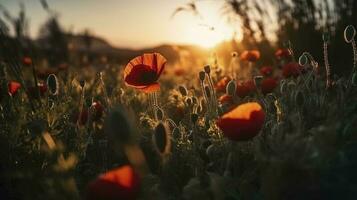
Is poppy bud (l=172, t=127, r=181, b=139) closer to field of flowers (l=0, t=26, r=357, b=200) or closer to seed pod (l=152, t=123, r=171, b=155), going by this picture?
field of flowers (l=0, t=26, r=357, b=200)

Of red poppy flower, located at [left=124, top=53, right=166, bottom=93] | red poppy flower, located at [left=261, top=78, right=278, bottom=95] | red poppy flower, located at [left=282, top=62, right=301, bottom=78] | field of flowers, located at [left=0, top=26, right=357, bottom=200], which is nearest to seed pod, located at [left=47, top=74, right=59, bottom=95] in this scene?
field of flowers, located at [left=0, top=26, right=357, bottom=200]

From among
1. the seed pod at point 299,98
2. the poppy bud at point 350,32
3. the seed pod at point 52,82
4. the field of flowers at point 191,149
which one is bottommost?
the field of flowers at point 191,149

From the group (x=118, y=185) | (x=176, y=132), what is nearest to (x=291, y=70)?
(x=176, y=132)

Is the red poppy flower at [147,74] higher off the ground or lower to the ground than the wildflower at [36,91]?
higher

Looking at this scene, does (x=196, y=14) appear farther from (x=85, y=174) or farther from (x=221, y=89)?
(x=85, y=174)

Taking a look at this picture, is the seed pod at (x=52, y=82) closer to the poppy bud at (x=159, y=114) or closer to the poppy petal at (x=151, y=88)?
the poppy petal at (x=151, y=88)

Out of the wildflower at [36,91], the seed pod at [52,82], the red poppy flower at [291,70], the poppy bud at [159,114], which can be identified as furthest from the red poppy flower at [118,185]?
the red poppy flower at [291,70]

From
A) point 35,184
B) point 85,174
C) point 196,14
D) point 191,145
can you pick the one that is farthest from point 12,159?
point 196,14
